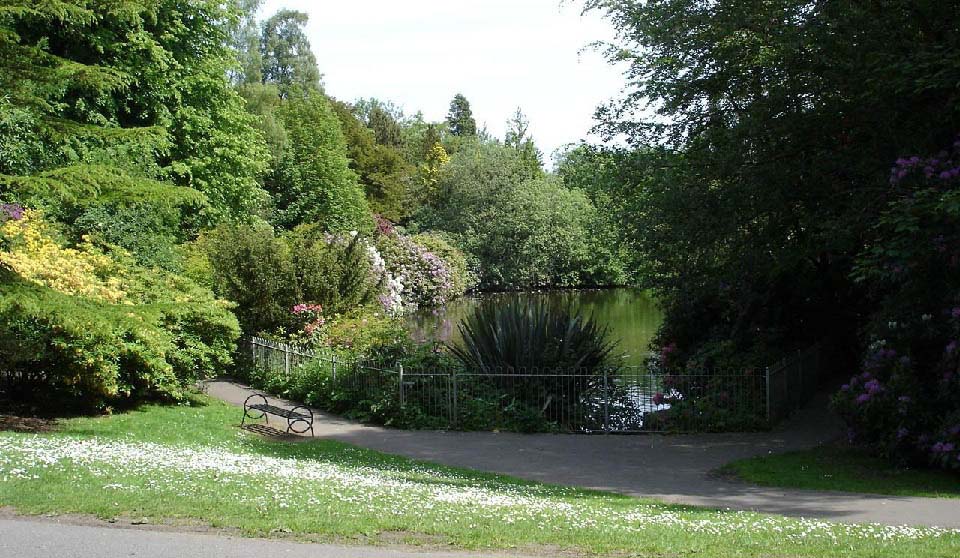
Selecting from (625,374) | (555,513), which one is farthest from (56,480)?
(625,374)

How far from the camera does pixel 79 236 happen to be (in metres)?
21.1

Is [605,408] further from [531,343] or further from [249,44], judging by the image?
[249,44]

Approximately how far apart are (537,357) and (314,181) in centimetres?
3902

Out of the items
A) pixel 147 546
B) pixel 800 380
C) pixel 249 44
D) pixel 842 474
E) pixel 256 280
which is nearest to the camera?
pixel 147 546

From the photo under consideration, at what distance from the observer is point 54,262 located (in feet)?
56.4

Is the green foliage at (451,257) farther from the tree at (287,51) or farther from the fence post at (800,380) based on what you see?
the fence post at (800,380)

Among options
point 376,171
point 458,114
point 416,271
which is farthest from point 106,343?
point 458,114

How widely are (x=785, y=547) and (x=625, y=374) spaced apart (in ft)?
36.9

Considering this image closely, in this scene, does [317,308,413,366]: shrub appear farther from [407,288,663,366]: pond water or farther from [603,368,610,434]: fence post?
[603,368,610,434]: fence post

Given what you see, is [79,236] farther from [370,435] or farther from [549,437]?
[549,437]

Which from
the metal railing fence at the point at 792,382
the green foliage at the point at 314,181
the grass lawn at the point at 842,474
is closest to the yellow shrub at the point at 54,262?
the grass lawn at the point at 842,474

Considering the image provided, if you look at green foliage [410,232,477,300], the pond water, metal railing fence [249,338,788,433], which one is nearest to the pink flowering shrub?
green foliage [410,232,477,300]

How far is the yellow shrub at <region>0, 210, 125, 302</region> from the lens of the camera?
1655 cm

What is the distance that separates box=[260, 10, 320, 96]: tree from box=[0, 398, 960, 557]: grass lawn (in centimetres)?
6783
